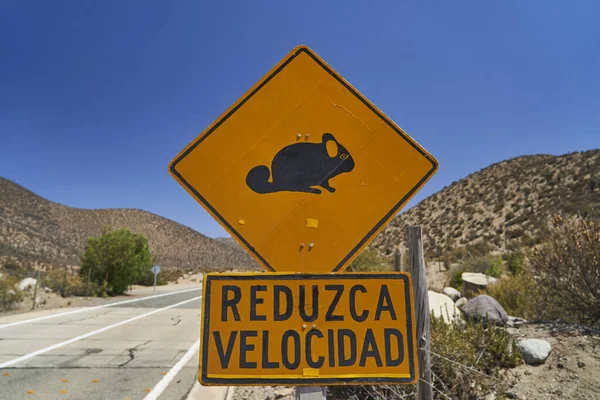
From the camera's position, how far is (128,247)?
2369 cm

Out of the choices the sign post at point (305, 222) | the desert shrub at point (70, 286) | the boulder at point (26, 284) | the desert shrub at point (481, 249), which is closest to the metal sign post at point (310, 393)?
the sign post at point (305, 222)

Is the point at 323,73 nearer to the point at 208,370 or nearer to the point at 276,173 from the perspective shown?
the point at 276,173

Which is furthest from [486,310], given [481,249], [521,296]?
[481,249]

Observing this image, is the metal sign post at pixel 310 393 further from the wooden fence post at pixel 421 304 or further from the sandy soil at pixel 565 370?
the sandy soil at pixel 565 370

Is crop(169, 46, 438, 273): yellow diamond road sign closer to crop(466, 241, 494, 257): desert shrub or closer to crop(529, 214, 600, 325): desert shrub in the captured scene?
crop(529, 214, 600, 325): desert shrub

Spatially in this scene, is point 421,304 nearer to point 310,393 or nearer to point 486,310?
point 310,393

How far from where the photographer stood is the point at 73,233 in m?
63.6

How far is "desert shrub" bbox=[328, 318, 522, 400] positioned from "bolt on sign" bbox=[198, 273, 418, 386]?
6.60 ft

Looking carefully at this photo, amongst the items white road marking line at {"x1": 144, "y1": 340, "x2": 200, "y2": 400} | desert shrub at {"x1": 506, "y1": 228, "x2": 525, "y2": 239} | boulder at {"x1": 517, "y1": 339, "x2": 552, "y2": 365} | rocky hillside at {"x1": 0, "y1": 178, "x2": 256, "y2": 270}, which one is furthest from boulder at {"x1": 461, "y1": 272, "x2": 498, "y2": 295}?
rocky hillside at {"x1": 0, "y1": 178, "x2": 256, "y2": 270}

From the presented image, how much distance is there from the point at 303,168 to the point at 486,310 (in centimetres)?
553

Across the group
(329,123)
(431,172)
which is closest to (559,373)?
(431,172)

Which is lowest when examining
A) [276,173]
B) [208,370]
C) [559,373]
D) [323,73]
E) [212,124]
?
[559,373]

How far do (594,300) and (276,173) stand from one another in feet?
19.5

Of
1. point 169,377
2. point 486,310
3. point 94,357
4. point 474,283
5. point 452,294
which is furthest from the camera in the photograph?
point 474,283
